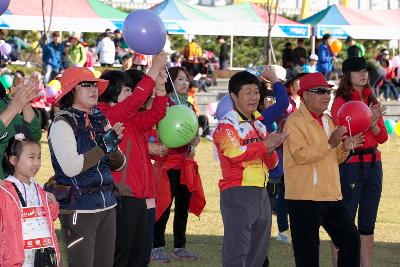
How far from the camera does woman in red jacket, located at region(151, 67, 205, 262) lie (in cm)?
959

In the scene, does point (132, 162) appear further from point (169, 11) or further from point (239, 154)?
point (169, 11)

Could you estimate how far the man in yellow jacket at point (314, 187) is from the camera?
7723mm

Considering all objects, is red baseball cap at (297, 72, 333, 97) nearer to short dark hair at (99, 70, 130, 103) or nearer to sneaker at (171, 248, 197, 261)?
short dark hair at (99, 70, 130, 103)

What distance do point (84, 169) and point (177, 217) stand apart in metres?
3.76

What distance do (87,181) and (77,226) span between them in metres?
0.31

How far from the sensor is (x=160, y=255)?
32.9 feet

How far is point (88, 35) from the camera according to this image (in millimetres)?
42938

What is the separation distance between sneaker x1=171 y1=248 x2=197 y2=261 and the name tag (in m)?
4.11

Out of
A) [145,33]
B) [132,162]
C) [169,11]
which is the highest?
[169,11]

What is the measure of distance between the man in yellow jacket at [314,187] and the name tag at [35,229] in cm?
239

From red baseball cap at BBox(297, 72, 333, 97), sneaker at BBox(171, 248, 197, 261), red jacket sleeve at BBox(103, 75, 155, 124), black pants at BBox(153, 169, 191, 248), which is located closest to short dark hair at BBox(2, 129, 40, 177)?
red jacket sleeve at BBox(103, 75, 155, 124)

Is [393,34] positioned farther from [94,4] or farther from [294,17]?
[294,17]

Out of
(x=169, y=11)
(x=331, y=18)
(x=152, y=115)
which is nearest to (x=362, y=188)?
(x=152, y=115)

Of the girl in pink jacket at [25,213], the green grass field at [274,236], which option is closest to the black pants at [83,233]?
the girl in pink jacket at [25,213]
